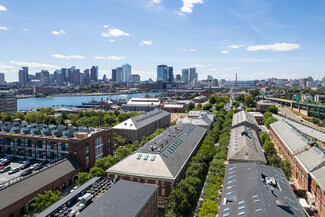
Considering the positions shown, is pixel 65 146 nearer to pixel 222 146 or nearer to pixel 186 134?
pixel 186 134

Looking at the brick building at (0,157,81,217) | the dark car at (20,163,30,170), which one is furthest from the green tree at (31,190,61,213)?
the dark car at (20,163,30,170)

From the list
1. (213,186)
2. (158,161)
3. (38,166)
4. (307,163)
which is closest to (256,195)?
(213,186)

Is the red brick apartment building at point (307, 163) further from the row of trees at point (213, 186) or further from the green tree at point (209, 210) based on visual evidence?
the green tree at point (209, 210)

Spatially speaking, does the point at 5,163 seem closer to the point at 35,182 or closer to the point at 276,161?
the point at 35,182

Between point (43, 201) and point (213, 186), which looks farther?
point (213, 186)

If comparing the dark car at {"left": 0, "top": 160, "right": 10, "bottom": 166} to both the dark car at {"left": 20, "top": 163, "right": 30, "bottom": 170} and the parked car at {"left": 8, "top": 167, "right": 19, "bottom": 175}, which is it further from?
the parked car at {"left": 8, "top": 167, "right": 19, "bottom": 175}

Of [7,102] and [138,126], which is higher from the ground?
[7,102]
